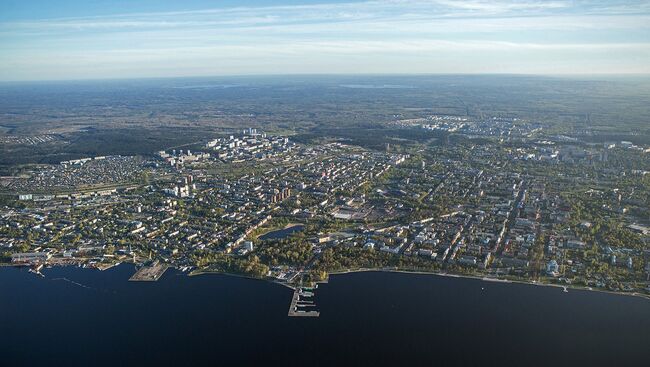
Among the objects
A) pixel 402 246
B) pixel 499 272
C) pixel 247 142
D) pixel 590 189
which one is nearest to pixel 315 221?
pixel 402 246

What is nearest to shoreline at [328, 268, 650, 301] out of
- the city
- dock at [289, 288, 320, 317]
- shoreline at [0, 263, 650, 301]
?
shoreline at [0, 263, 650, 301]

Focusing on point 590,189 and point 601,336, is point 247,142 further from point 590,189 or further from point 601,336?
point 601,336

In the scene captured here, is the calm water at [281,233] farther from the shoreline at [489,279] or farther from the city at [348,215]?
the shoreline at [489,279]

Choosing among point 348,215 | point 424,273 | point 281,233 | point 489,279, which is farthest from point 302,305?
point 348,215

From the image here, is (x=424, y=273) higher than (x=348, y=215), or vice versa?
(x=348, y=215)

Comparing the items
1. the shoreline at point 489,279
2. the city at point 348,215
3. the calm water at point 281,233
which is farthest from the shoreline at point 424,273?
the calm water at point 281,233

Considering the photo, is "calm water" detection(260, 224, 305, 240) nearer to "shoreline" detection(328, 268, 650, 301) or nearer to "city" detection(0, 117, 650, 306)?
"city" detection(0, 117, 650, 306)

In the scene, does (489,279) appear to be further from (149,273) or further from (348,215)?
(149,273)
